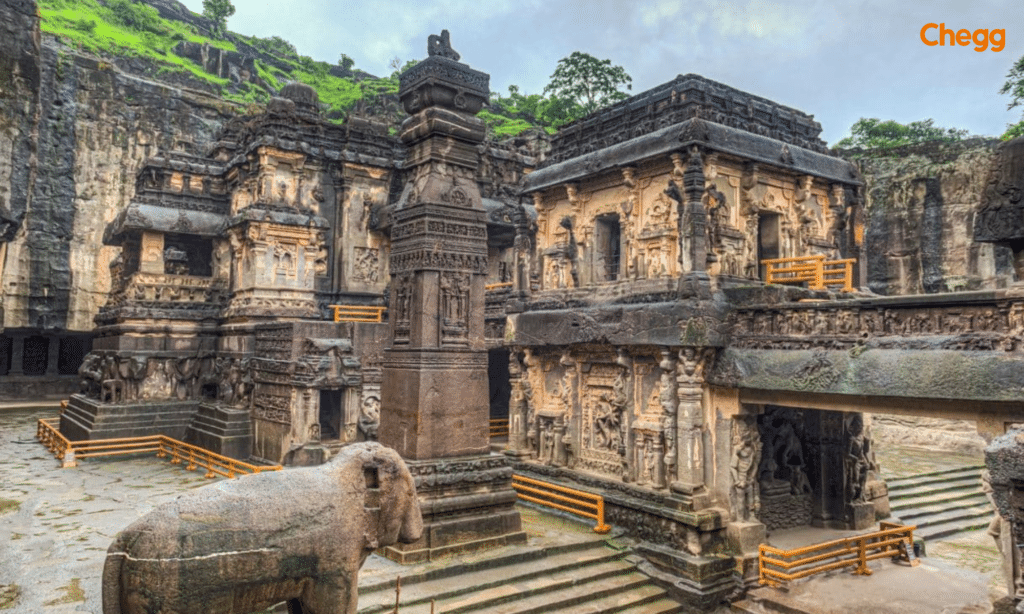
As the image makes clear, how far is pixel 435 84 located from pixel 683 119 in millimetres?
5233

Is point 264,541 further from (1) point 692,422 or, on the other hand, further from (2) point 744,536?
(2) point 744,536

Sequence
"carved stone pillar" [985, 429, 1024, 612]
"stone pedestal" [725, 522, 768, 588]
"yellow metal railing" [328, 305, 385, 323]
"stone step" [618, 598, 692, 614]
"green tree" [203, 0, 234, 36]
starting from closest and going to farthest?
"carved stone pillar" [985, 429, 1024, 612]
"stone step" [618, 598, 692, 614]
"stone pedestal" [725, 522, 768, 588]
"yellow metal railing" [328, 305, 385, 323]
"green tree" [203, 0, 234, 36]

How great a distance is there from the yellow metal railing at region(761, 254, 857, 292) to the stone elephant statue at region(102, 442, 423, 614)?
979cm

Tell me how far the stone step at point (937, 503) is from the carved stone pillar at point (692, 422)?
21.0 feet

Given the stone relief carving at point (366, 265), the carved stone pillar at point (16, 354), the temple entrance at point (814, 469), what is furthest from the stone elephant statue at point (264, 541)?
the carved stone pillar at point (16, 354)

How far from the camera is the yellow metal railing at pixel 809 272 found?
494 inches

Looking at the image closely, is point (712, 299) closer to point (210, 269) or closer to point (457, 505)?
point (457, 505)

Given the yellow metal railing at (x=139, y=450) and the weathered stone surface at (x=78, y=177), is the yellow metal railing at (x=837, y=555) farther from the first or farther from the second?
the weathered stone surface at (x=78, y=177)

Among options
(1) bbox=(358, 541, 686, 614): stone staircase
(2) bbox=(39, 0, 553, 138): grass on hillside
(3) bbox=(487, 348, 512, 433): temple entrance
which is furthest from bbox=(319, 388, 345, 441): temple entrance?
(2) bbox=(39, 0, 553, 138): grass on hillside

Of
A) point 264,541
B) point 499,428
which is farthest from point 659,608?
point 499,428

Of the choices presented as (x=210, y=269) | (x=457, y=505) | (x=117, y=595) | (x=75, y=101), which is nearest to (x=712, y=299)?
(x=457, y=505)

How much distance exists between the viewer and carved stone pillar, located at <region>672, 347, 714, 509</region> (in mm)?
11297

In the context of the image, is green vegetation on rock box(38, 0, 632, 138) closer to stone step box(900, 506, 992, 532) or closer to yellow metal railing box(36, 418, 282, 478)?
yellow metal railing box(36, 418, 282, 478)

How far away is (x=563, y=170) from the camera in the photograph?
14891mm
